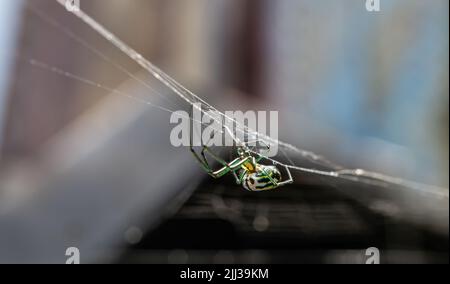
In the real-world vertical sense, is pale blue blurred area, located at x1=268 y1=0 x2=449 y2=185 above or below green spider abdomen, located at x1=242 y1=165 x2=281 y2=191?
above

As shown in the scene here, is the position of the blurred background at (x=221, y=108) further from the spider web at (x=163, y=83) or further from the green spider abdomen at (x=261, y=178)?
the green spider abdomen at (x=261, y=178)

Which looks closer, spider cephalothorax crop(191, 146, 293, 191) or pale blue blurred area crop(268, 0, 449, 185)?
spider cephalothorax crop(191, 146, 293, 191)

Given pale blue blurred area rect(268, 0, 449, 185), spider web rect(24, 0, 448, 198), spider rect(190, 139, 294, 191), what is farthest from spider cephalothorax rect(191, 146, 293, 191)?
pale blue blurred area rect(268, 0, 449, 185)

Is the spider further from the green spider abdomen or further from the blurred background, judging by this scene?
the blurred background

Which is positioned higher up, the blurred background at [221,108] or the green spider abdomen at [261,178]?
the blurred background at [221,108]

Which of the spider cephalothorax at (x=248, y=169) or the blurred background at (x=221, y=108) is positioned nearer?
the spider cephalothorax at (x=248, y=169)

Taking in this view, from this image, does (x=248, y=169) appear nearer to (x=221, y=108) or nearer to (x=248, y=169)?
(x=248, y=169)

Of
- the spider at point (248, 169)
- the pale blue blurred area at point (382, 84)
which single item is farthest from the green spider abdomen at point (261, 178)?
the pale blue blurred area at point (382, 84)
